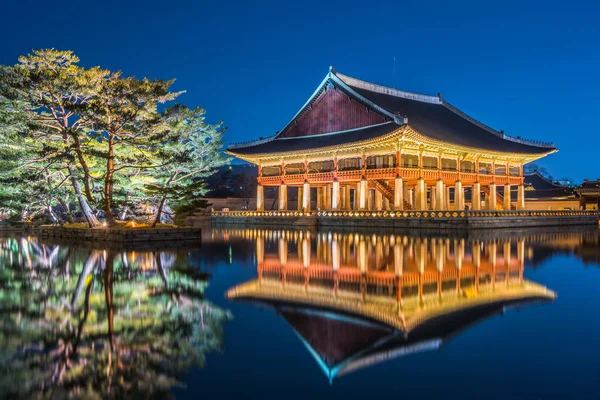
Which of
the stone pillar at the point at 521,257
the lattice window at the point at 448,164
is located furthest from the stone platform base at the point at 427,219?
the stone pillar at the point at 521,257

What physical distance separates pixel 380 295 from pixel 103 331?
5579 millimetres

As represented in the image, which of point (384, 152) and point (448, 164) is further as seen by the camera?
point (448, 164)

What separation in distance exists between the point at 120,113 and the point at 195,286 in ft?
60.2

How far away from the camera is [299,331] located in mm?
7875

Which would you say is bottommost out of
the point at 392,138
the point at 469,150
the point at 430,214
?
the point at 430,214

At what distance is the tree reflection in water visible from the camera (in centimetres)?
559

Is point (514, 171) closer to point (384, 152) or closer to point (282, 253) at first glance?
point (384, 152)

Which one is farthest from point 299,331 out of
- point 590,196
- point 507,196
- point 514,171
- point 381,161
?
point 590,196

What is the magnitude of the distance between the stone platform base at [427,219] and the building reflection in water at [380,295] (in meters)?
14.4

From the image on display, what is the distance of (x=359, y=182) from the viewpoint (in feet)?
144

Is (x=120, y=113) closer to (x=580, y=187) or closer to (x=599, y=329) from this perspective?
(x=599, y=329)

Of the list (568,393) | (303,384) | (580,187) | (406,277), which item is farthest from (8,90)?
(580,187)

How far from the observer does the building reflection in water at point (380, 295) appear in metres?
7.15

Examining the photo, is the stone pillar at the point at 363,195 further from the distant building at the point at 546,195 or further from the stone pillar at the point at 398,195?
the distant building at the point at 546,195
